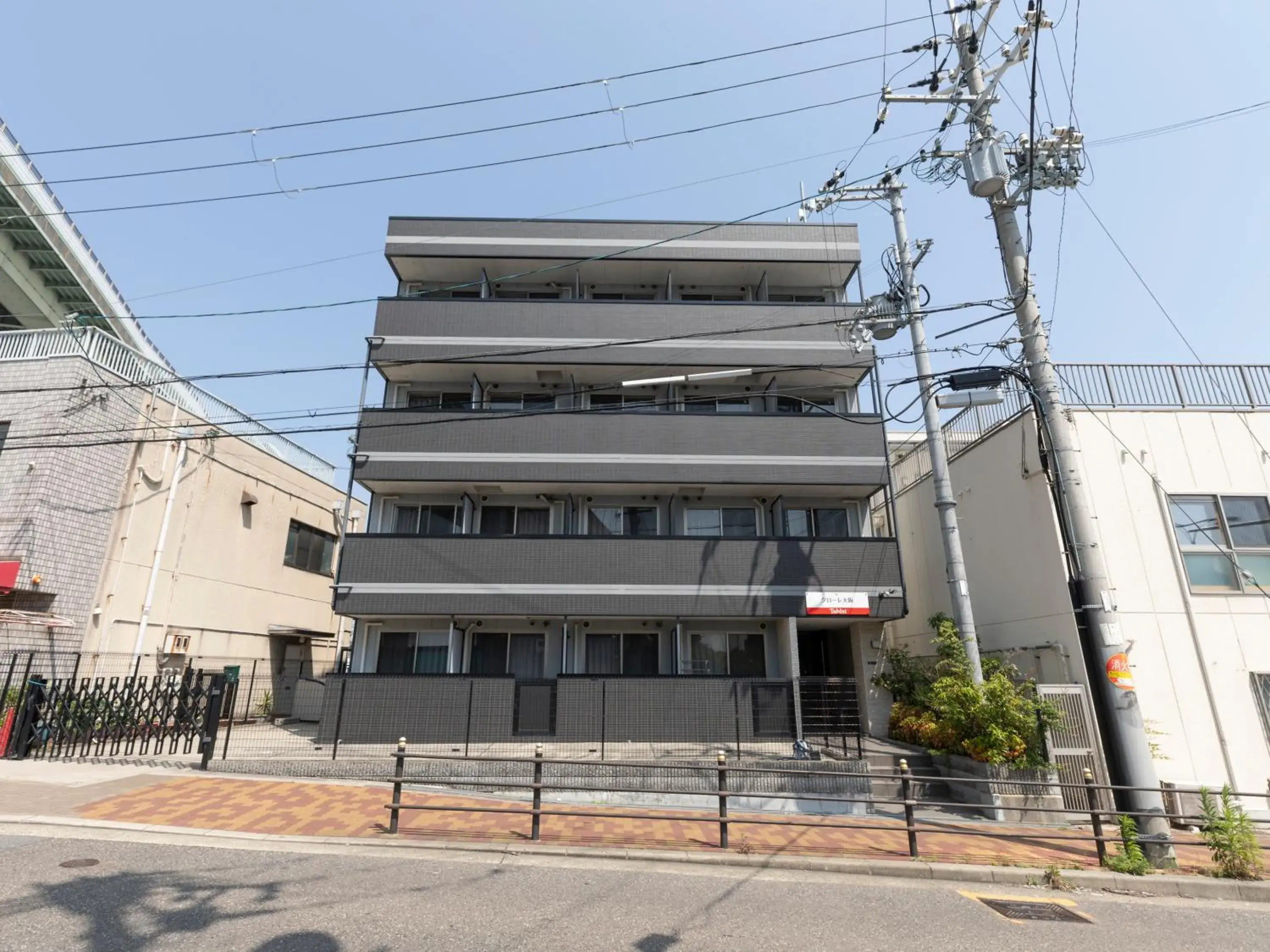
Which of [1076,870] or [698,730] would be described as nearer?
[1076,870]

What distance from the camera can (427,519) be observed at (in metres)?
16.9

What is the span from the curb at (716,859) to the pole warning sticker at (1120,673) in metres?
1.98

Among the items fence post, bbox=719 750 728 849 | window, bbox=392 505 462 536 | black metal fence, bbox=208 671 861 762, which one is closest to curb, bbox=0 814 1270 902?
fence post, bbox=719 750 728 849

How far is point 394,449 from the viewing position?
619 inches

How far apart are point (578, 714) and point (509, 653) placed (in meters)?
2.99

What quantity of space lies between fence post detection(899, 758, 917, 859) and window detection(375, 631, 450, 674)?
11.5 meters

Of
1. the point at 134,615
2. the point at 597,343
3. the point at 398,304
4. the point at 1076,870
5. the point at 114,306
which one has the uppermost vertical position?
the point at 114,306

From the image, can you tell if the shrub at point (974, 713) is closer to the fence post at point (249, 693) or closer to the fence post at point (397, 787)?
the fence post at point (397, 787)

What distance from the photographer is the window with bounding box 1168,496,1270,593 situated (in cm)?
1093

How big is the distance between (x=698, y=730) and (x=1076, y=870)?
775 cm

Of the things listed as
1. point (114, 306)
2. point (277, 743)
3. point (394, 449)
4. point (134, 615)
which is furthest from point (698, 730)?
point (114, 306)

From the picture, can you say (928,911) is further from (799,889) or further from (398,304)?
(398,304)

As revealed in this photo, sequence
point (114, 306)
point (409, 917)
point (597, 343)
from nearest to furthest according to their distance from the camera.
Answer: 1. point (409, 917)
2. point (597, 343)
3. point (114, 306)

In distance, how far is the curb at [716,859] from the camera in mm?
6414
